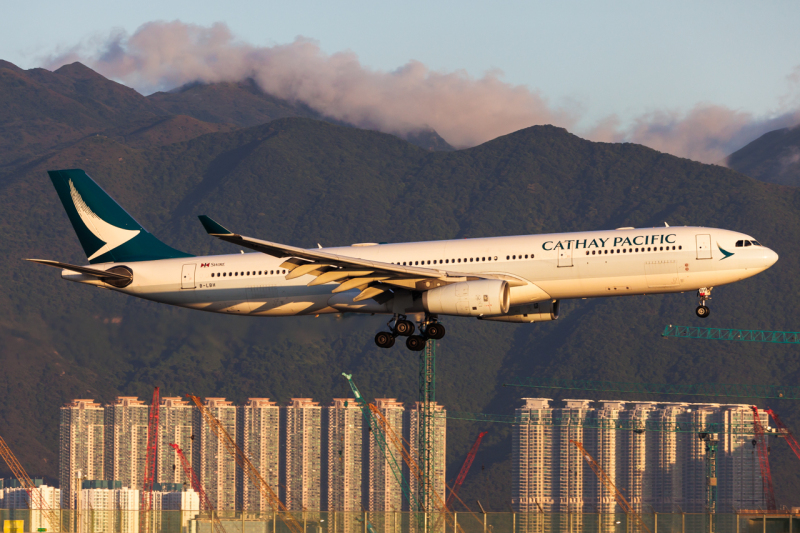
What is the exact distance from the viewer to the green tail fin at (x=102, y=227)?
211ft

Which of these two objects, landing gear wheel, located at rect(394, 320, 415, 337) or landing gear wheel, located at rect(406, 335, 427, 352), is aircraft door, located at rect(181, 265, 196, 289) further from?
landing gear wheel, located at rect(406, 335, 427, 352)

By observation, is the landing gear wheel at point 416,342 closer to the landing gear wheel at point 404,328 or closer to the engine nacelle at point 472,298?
the landing gear wheel at point 404,328

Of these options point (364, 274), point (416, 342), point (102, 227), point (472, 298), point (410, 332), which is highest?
point (102, 227)

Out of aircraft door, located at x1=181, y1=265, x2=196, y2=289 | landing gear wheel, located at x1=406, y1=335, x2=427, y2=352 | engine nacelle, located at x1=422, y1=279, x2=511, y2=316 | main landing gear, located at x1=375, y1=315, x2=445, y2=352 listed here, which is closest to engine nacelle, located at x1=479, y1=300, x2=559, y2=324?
engine nacelle, located at x1=422, y1=279, x2=511, y2=316

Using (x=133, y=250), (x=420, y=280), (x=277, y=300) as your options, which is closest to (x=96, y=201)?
(x=133, y=250)

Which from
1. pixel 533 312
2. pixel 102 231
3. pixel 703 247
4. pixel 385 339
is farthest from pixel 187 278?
pixel 703 247

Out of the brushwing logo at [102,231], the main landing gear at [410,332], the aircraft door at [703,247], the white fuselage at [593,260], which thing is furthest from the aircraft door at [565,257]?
the brushwing logo at [102,231]

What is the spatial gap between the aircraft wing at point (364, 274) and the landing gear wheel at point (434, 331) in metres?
2.37

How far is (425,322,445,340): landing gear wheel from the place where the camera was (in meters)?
56.3

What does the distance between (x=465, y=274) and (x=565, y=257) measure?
16.7ft

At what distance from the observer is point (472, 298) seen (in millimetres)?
53625

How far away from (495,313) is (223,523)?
56.6 feet

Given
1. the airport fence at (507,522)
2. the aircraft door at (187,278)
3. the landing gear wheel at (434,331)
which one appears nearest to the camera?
the airport fence at (507,522)

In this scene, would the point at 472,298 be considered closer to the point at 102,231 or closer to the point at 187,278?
the point at 187,278
